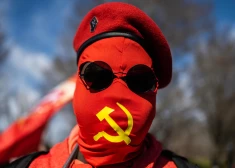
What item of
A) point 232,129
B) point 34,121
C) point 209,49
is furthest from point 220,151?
point 34,121

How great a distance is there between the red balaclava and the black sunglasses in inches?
0.7

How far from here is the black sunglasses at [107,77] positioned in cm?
132

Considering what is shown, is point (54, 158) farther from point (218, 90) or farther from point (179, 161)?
point (218, 90)

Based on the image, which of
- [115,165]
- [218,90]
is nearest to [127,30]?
[115,165]

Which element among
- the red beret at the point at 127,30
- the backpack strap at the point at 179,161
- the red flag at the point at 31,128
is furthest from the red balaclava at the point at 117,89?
the red flag at the point at 31,128

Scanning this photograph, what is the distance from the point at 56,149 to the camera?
1.41 meters

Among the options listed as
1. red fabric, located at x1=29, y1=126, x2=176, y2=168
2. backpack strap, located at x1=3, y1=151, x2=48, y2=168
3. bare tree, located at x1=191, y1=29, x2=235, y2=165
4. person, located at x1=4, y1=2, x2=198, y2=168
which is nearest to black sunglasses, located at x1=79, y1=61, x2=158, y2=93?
person, located at x1=4, y1=2, x2=198, y2=168

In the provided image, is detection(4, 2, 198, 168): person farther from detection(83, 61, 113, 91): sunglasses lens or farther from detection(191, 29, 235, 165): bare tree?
detection(191, 29, 235, 165): bare tree

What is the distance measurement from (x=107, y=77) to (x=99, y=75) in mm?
30

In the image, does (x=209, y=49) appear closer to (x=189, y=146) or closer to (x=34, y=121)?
(x=189, y=146)

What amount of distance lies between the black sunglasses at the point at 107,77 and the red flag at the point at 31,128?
1.27 meters

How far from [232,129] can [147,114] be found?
1762cm

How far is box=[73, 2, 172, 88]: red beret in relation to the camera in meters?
1.40

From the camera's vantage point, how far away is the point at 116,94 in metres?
1.27
